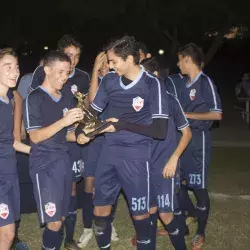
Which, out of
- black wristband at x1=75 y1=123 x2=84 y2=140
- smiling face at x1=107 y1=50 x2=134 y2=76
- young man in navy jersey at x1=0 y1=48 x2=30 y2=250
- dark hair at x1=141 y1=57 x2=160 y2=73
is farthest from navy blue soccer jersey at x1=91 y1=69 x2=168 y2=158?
young man in navy jersey at x1=0 y1=48 x2=30 y2=250

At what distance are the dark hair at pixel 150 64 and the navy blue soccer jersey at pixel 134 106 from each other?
553 millimetres

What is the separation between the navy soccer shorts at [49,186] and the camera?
4059mm

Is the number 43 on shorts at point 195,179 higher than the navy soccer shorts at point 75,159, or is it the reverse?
the navy soccer shorts at point 75,159

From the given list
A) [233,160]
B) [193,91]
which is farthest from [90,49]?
[193,91]

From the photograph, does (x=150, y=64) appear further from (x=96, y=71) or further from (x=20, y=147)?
(x=20, y=147)

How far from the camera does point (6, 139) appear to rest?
389 cm

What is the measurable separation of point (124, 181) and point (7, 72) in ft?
4.35

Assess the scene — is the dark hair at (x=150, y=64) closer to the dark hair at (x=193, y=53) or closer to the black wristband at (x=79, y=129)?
the dark hair at (x=193, y=53)

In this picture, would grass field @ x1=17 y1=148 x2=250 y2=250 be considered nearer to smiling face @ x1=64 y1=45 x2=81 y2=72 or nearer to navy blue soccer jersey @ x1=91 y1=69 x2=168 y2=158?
navy blue soccer jersey @ x1=91 y1=69 x2=168 y2=158

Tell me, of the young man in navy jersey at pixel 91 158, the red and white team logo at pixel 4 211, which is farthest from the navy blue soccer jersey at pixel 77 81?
the red and white team logo at pixel 4 211

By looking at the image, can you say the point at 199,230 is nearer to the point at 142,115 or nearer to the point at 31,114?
the point at 142,115

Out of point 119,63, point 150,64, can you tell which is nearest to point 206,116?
point 150,64

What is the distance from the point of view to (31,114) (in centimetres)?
402

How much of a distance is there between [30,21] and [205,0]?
29.6 feet
